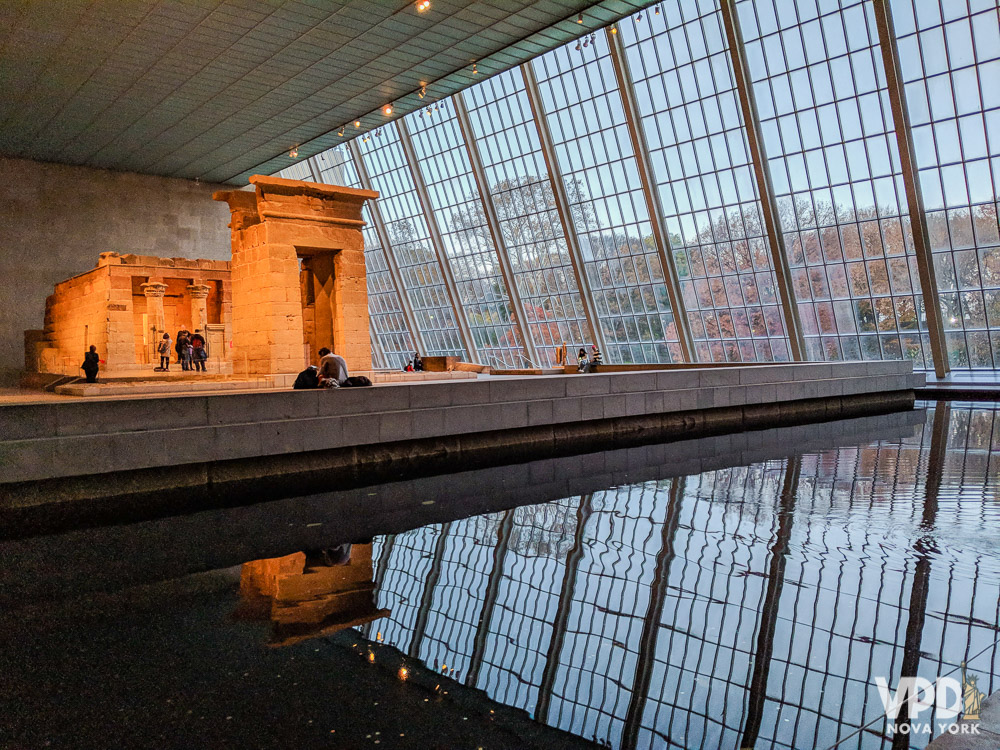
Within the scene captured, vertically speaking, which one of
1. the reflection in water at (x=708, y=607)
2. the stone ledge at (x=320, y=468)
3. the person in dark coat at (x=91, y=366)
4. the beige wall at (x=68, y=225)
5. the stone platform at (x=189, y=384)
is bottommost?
the reflection in water at (x=708, y=607)

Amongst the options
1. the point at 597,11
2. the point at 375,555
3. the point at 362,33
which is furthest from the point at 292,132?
the point at 375,555

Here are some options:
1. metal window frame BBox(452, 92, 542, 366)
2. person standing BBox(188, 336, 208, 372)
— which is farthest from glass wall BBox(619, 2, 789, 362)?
person standing BBox(188, 336, 208, 372)

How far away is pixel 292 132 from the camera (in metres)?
30.4

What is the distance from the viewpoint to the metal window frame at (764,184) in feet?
→ 74.0

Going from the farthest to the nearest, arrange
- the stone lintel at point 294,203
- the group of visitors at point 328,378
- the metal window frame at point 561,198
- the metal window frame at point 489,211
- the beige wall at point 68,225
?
the beige wall at point 68,225 → the metal window frame at point 489,211 → the metal window frame at point 561,198 → the stone lintel at point 294,203 → the group of visitors at point 328,378

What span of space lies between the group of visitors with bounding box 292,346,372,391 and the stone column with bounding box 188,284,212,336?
1919 cm

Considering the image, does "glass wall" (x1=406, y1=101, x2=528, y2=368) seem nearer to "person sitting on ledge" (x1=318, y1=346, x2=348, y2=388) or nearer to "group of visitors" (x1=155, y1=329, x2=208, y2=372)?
"group of visitors" (x1=155, y1=329, x2=208, y2=372)

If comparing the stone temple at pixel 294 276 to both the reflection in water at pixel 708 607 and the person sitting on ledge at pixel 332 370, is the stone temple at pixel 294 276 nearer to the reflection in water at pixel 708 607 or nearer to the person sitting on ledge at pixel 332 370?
the person sitting on ledge at pixel 332 370

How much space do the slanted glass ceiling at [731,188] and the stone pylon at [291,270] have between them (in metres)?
10.1

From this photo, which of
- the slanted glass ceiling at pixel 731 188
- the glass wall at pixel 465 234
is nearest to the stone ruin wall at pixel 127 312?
→ the glass wall at pixel 465 234

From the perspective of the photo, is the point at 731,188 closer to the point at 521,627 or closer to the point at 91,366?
the point at 91,366

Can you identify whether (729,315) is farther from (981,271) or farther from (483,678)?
(483,678)

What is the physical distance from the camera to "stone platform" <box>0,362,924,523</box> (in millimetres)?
8023

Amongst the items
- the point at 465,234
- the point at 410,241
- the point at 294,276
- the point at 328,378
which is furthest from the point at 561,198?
the point at 328,378
